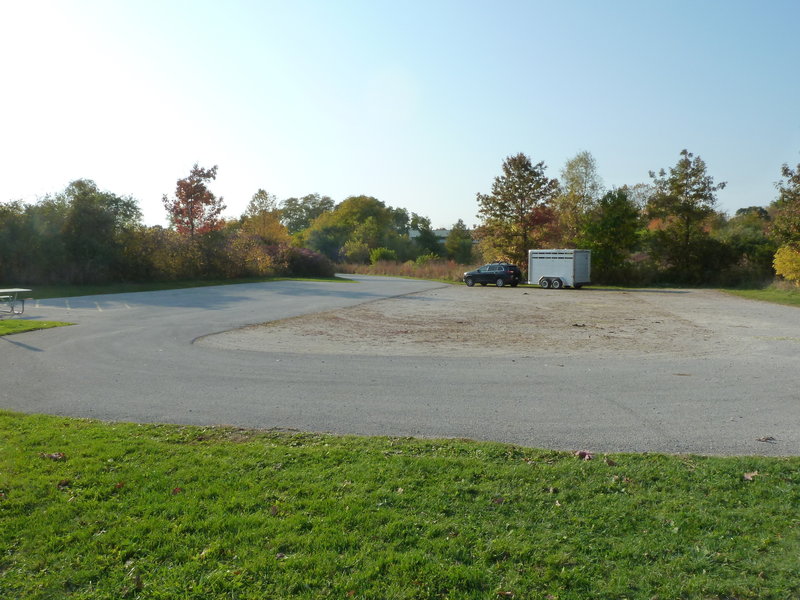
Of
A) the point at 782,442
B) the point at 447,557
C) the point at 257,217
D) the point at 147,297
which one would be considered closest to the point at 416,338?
the point at 782,442

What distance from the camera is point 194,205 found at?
133 ft

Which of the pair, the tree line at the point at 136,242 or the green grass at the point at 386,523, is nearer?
the green grass at the point at 386,523

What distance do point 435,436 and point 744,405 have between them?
4151 millimetres

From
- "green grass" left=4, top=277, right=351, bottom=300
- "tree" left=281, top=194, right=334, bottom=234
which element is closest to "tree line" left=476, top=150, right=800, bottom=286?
"green grass" left=4, top=277, right=351, bottom=300

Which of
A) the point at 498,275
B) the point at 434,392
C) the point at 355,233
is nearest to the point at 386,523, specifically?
the point at 434,392

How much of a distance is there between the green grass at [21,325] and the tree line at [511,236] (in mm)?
16225

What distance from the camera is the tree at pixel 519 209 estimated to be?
138 ft

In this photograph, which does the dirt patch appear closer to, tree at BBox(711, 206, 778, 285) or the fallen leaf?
the fallen leaf

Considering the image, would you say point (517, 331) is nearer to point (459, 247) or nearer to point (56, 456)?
point (56, 456)

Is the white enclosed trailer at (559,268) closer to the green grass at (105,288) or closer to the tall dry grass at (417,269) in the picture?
the tall dry grass at (417,269)

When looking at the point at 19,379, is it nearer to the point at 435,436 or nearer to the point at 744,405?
the point at 435,436

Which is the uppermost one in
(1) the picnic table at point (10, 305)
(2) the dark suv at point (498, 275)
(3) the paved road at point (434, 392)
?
(2) the dark suv at point (498, 275)

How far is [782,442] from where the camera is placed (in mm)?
5742

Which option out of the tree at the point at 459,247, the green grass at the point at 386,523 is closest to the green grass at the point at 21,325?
the green grass at the point at 386,523
